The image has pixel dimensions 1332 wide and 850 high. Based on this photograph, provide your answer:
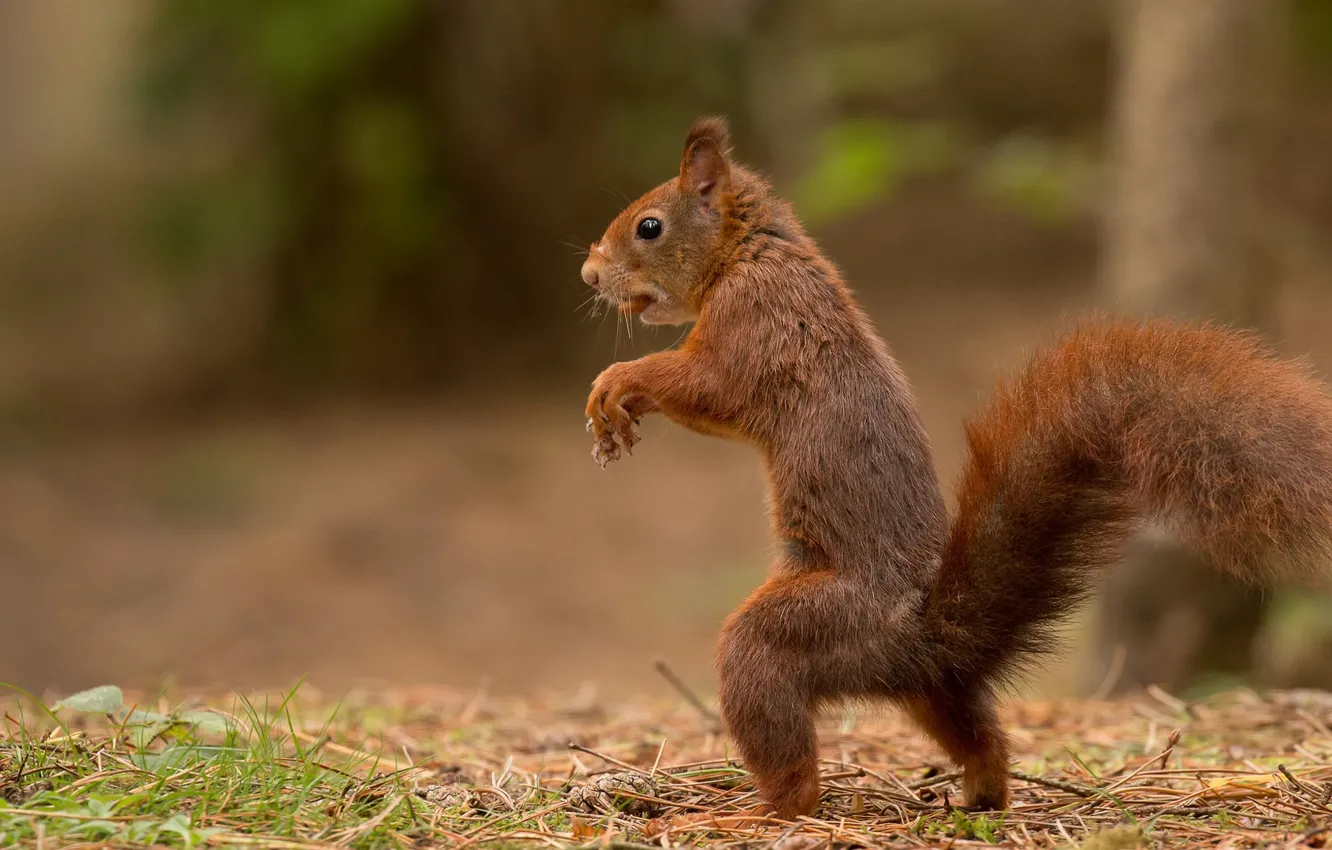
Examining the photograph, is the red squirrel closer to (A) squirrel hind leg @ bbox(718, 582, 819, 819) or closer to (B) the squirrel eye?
(A) squirrel hind leg @ bbox(718, 582, 819, 819)

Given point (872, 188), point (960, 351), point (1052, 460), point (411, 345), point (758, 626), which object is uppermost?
point (411, 345)

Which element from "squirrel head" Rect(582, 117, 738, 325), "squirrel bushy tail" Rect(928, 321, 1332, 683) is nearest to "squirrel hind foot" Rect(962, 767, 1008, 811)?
"squirrel bushy tail" Rect(928, 321, 1332, 683)

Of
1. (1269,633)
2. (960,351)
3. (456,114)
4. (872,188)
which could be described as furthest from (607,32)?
(1269,633)

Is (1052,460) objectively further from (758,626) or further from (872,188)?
(872,188)

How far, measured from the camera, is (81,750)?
219cm

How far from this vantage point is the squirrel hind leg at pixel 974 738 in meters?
2.26

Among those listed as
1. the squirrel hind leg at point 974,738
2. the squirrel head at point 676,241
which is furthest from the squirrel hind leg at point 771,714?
the squirrel head at point 676,241

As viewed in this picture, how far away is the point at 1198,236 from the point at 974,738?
2314 mm

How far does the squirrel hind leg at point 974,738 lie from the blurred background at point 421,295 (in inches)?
144

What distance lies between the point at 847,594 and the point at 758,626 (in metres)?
0.16

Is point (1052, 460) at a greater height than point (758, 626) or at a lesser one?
greater

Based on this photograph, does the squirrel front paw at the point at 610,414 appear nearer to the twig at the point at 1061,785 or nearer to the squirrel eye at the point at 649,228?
the squirrel eye at the point at 649,228

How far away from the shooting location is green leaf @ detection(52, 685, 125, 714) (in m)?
2.15

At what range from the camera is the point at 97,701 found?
217 cm
